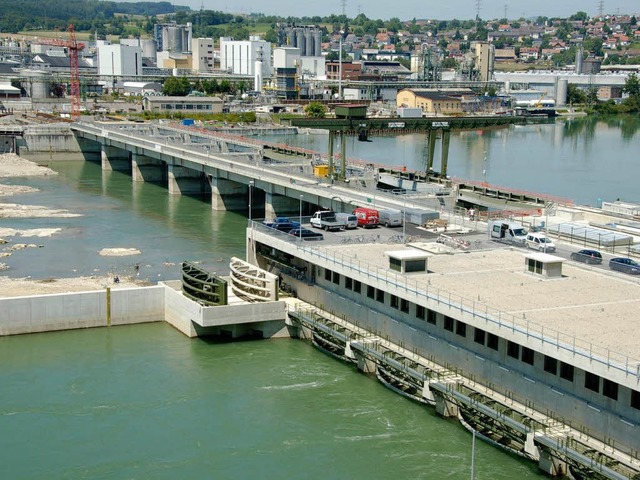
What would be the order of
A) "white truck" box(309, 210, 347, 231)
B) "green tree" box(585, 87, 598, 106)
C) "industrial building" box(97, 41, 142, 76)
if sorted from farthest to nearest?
"industrial building" box(97, 41, 142, 76) < "green tree" box(585, 87, 598, 106) < "white truck" box(309, 210, 347, 231)

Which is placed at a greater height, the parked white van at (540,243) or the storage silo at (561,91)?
the storage silo at (561,91)

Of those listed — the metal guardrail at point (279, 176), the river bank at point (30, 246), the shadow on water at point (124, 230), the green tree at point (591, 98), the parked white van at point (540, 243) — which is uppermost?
the green tree at point (591, 98)

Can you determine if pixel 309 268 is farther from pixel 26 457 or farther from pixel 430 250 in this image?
pixel 26 457

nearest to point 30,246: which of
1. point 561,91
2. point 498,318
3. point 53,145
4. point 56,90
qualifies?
point 498,318

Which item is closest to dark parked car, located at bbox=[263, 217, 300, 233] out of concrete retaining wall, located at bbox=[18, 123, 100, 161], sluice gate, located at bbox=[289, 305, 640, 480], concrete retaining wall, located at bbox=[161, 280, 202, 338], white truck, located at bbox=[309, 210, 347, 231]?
white truck, located at bbox=[309, 210, 347, 231]

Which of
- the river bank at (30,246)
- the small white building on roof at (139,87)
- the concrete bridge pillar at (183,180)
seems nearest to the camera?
the river bank at (30,246)

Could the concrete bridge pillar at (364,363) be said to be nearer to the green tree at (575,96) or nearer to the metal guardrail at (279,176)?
the metal guardrail at (279,176)

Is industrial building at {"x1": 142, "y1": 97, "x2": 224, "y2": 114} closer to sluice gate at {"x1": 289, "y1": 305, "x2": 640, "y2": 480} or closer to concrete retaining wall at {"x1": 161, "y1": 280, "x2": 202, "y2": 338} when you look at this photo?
concrete retaining wall at {"x1": 161, "y1": 280, "x2": 202, "y2": 338}

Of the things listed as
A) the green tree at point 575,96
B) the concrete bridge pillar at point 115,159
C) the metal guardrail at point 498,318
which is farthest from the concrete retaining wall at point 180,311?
the green tree at point 575,96
